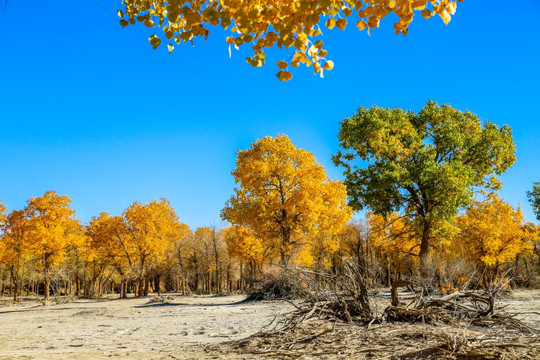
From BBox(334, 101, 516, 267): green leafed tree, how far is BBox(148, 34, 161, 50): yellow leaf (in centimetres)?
1411

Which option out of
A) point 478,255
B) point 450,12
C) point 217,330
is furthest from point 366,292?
point 478,255

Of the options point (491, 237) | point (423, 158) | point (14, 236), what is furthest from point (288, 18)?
point (14, 236)

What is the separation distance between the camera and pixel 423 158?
16938mm

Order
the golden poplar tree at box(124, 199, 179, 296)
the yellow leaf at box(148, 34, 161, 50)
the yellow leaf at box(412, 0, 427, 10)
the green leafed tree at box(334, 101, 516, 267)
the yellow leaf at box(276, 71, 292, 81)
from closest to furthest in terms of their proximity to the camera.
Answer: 1. the yellow leaf at box(412, 0, 427, 10)
2. the yellow leaf at box(276, 71, 292, 81)
3. the yellow leaf at box(148, 34, 161, 50)
4. the green leafed tree at box(334, 101, 516, 267)
5. the golden poplar tree at box(124, 199, 179, 296)

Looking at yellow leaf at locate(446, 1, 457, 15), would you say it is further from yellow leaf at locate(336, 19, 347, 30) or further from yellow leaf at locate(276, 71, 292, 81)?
yellow leaf at locate(276, 71, 292, 81)

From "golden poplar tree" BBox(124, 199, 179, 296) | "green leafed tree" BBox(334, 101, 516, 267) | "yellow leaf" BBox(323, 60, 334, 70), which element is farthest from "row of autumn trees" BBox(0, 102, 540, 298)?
"yellow leaf" BBox(323, 60, 334, 70)

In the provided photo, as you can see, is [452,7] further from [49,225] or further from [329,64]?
[49,225]

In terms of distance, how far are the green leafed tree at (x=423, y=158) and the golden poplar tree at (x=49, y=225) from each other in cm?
1970

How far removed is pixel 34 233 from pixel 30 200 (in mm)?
2780

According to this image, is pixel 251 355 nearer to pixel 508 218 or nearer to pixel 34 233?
pixel 34 233

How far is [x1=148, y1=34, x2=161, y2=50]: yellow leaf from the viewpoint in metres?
3.66

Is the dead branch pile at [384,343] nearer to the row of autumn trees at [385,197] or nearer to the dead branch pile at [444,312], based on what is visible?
the dead branch pile at [444,312]

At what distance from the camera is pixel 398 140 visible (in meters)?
17.4

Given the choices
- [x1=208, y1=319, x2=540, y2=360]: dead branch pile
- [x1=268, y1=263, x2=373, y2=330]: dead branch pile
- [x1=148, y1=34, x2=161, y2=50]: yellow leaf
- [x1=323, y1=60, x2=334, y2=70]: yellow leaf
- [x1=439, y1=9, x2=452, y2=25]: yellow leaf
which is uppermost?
[x1=148, y1=34, x2=161, y2=50]: yellow leaf
